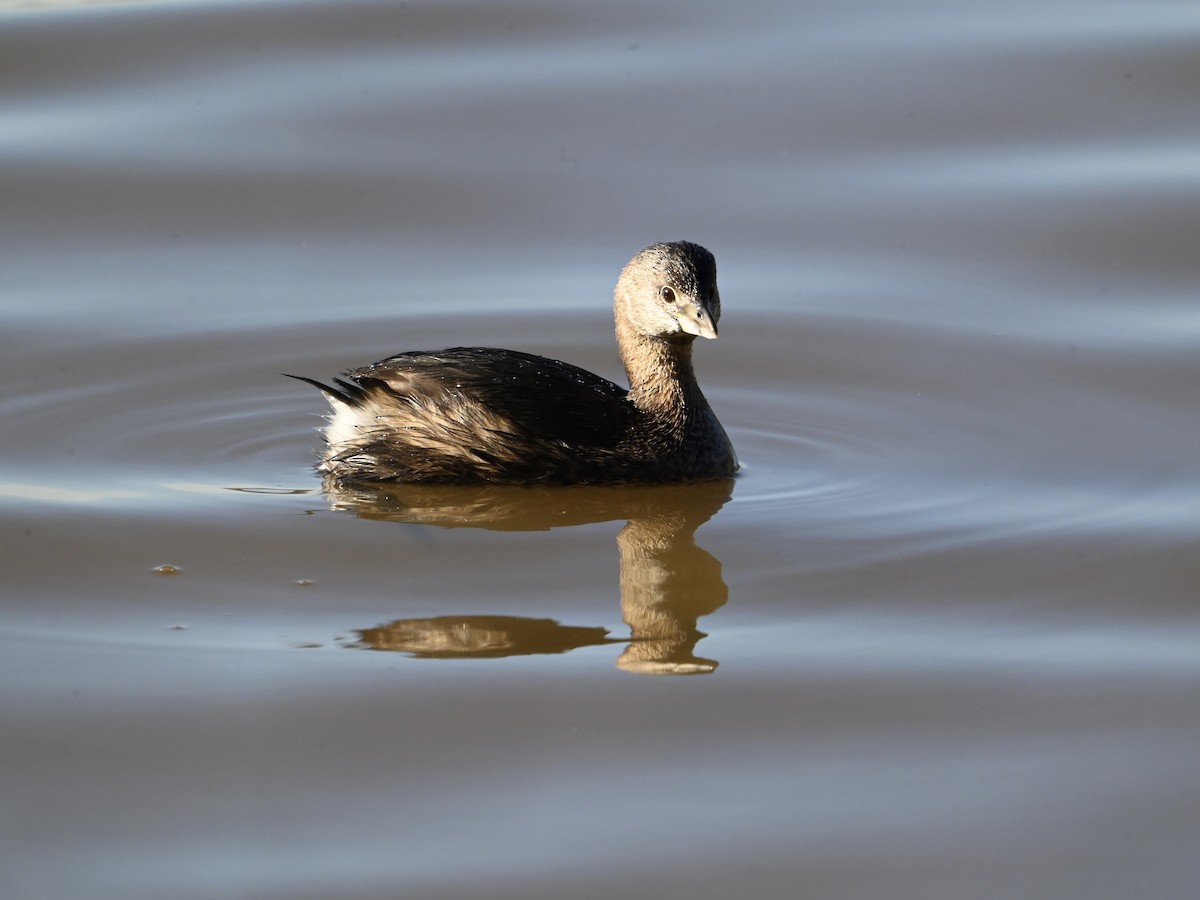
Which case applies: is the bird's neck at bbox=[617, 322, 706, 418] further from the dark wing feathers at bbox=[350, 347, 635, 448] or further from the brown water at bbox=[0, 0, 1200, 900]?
the brown water at bbox=[0, 0, 1200, 900]

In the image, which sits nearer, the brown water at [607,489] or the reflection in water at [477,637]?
the brown water at [607,489]

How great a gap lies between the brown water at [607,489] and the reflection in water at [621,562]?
0.02 meters

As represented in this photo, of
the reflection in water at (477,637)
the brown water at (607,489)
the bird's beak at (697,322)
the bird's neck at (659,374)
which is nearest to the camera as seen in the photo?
the brown water at (607,489)

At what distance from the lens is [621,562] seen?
6.59 m

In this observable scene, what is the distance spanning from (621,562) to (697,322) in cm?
119

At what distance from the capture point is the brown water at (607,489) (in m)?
4.88

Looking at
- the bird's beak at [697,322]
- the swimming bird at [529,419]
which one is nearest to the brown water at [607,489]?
the swimming bird at [529,419]

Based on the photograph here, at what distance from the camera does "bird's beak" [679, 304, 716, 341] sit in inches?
288

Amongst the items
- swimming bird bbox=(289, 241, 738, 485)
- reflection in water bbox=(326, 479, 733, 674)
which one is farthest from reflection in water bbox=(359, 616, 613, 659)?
swimming bird bbox=(289, 241, 738, 485)

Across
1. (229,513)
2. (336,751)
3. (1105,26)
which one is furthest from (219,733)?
(1105,26)

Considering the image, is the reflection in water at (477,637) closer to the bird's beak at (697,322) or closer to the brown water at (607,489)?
the brown water at (607,489)

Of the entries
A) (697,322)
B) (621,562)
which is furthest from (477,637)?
(697,322)

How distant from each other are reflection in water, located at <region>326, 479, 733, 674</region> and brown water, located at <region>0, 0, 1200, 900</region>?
25 millimetres

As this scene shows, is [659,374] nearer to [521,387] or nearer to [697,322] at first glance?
[697,322]
